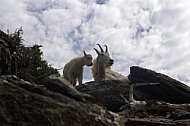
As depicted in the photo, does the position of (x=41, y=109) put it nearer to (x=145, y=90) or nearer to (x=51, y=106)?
(x=51, y=106)

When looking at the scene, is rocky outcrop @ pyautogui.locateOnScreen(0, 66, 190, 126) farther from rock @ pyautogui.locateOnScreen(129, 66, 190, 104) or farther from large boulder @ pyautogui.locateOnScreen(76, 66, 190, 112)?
rock @ pyautogui.locateOnScreen(129, 66, 190, 104)

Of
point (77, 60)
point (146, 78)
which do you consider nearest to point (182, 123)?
point (146, 78)

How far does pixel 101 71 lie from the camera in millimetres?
16203

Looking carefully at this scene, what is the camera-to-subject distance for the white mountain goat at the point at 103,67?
638 inches

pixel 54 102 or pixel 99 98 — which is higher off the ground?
pixel 99 98

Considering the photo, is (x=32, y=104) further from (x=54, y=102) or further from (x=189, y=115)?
(x=189, y=115)

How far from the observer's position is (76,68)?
56.6 ft

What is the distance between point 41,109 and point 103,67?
474 inches

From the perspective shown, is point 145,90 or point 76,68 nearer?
point 145,90

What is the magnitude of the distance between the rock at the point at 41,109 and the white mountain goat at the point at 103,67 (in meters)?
11.0

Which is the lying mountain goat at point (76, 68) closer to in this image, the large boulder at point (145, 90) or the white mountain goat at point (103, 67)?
the white mountain goat at point (103, 67)

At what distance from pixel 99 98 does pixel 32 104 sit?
6.29 m

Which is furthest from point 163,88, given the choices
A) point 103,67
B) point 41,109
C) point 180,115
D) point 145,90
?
point 41,109

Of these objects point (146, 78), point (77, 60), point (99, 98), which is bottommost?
point (99, 98)
